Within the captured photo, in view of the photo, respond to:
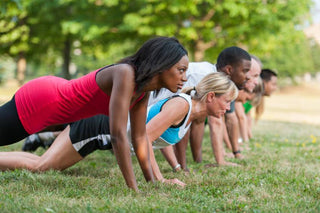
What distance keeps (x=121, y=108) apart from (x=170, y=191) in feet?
3.19

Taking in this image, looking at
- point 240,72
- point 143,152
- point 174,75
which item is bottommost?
point 143,152

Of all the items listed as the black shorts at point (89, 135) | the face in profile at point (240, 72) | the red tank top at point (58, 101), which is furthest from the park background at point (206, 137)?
the face in profile at point (240, 72)

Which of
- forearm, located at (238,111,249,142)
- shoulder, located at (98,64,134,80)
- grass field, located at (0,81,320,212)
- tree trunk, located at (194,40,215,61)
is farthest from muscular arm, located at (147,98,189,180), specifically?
tree trunk, located at (194,40,215,61)

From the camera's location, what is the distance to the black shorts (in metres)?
4.79

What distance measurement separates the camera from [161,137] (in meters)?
4.84

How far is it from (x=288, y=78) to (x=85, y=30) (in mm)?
51491

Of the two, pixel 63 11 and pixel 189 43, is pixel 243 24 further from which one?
pixel 63 11

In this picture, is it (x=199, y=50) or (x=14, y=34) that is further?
(x=14, y=34)

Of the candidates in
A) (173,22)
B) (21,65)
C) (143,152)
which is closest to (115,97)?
(143,152)

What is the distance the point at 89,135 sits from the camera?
485 cm

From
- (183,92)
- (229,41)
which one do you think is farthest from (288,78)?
(183,92)

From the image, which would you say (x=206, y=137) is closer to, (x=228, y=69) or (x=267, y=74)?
(x=267, y=74)

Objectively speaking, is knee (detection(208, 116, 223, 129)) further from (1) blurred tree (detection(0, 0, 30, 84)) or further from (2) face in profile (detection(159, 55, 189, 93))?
(1) blurred tree (detection(0, 0, 30, 84))

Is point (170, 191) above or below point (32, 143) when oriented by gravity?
above
